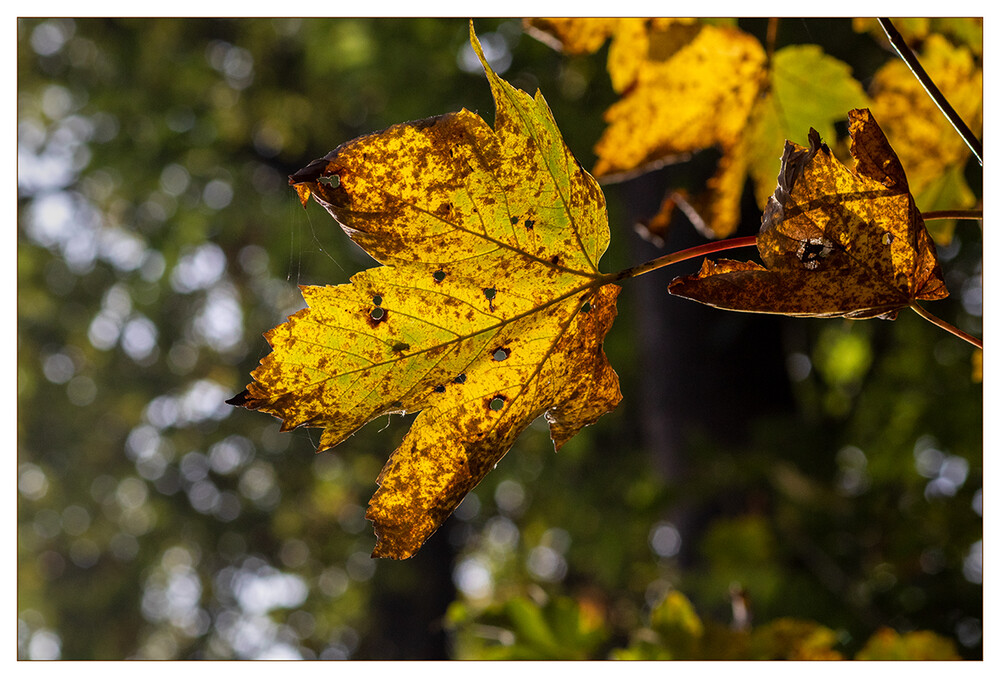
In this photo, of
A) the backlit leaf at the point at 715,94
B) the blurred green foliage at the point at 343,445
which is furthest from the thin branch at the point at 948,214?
the blurred green foliage at the point at 343,445

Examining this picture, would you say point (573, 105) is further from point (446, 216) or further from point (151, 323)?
point (151, 323)

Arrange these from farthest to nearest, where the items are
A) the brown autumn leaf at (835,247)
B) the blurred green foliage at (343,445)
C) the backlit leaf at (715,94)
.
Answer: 1. the blurred green foliage at (343,445)
2. the backlit leaf at (715,94)
3. the brown autumn leaf at (835,247)

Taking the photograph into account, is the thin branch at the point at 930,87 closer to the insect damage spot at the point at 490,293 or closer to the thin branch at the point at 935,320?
the thin branch at the point at 935,320

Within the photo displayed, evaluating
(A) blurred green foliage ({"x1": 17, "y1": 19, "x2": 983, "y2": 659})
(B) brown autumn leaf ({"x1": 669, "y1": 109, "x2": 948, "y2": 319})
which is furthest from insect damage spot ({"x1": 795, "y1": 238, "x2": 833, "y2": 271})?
(A) blurred green foliage ({"x1": 17, "y1": 19, "x2": 983, "y2": 659})

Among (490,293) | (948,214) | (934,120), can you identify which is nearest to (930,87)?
(948,214)

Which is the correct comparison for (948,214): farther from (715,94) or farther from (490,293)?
(715,94)

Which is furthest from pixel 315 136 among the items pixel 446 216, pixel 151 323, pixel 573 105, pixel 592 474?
pixel 446 216
